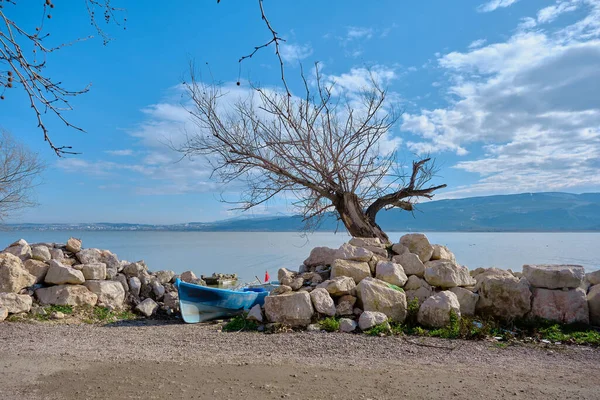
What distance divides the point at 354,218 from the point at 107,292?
5961 millimetres

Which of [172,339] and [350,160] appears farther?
[350,160]

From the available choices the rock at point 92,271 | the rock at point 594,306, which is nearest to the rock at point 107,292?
the rock at point 92,271

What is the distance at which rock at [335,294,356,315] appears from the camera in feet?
25.6

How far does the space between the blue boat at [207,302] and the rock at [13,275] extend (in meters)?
3.07

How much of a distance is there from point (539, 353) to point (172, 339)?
5130 mm

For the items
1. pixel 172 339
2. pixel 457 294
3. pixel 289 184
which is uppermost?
pixel 289 184

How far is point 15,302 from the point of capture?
879cm

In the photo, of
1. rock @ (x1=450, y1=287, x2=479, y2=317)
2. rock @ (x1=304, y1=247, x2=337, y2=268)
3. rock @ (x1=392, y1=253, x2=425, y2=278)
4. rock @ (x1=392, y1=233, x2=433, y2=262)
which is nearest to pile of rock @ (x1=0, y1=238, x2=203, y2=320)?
rock @ (x1=304, y1=247, x2=337, y2=268)

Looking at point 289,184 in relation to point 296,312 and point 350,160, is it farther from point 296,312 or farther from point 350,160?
point 296,312

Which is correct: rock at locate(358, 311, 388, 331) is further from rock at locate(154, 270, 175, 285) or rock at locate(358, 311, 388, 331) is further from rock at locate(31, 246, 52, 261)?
rock at locate(31, 246, 52, 261)

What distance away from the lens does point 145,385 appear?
4680mm

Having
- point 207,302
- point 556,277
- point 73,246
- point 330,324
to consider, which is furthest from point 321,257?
point 73,246

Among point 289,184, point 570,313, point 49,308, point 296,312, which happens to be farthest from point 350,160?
point 49,308

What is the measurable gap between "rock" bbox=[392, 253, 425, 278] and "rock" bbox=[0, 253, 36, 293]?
744cm
